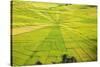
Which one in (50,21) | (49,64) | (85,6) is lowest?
(49,64)

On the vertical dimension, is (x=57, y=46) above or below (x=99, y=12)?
below
